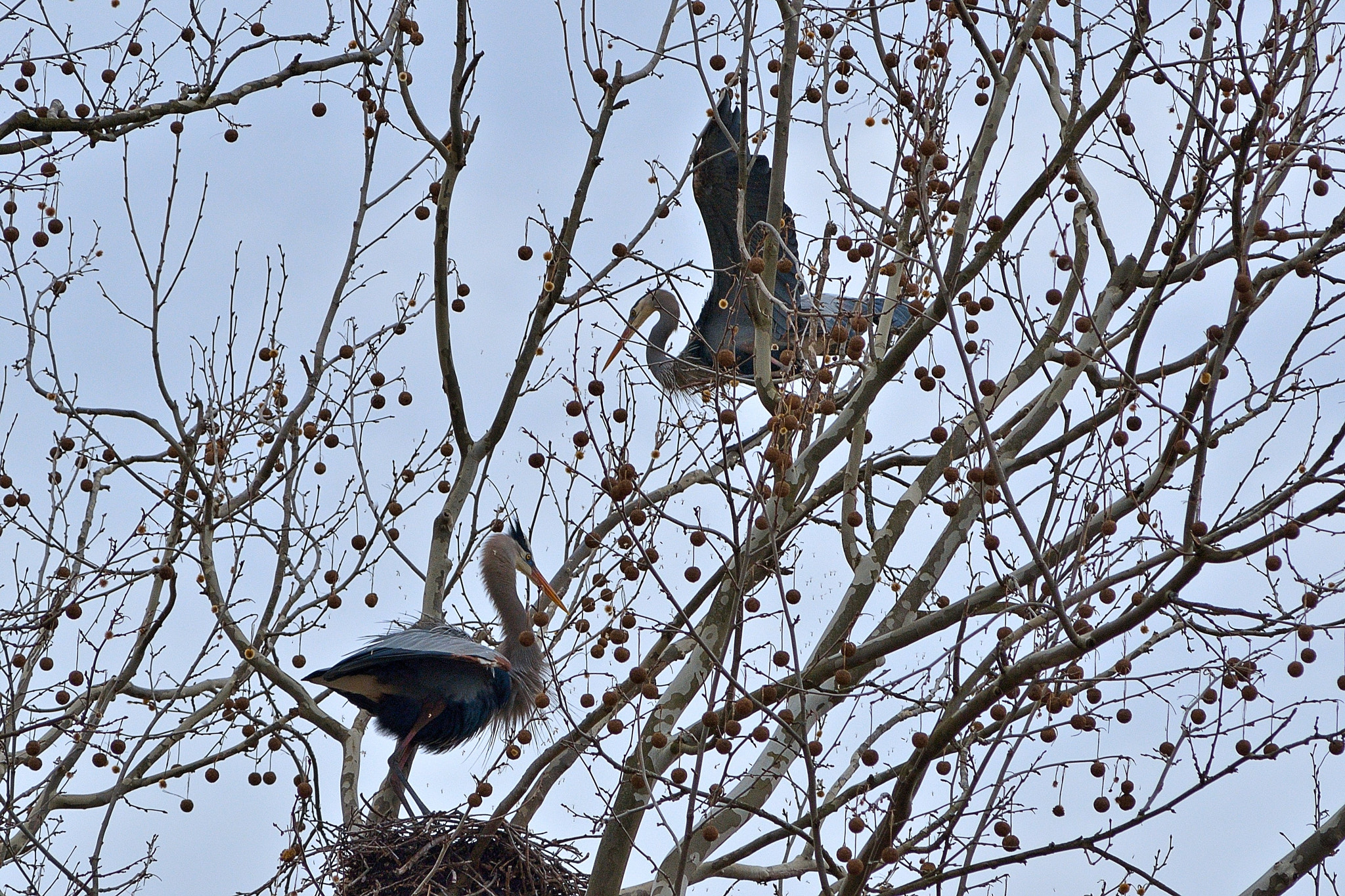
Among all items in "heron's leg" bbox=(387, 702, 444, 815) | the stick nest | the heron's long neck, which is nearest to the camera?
the stick nest

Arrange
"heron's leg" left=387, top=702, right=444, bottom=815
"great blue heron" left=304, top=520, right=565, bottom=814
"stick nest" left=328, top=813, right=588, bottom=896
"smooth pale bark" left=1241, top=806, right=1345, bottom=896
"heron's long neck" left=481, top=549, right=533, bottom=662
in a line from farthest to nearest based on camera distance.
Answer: "heron's long neck" left=481, top=549, right=533, bottom=662
"heron's leg" left=387, top=702, right=444, bottom=815
"great blue heron" left=304, top=520, right=565, bottom=814
"stick nest" left=328, top=813, right=588, bottom=896
"smooth pale bark" left=1241, top=806, right=1345, bottom=896

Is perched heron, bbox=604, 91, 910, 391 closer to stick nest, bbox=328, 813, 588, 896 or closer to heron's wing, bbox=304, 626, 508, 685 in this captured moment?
heron's wing, bbox=304, 626, 508, 685

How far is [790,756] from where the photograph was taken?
4.80 meters

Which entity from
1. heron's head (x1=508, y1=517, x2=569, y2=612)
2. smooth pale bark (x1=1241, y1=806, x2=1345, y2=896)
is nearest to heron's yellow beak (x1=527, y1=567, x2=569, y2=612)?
heron's head (x1=508, y1=517, x2=569, y2=612)

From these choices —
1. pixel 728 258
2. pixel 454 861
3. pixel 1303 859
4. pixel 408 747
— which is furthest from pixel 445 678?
pixel 1303 859

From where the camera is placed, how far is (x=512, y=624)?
7.38 metres

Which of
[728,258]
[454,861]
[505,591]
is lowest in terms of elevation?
[454,861]

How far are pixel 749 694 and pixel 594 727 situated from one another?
Answer: 1826 mm

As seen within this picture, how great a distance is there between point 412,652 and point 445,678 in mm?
586

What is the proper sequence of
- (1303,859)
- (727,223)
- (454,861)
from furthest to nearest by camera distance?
(727,223) → (454,861) → (1303,859)

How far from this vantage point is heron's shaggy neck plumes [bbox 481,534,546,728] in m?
7.12

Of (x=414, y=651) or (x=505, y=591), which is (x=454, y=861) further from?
(x=505, y=591)

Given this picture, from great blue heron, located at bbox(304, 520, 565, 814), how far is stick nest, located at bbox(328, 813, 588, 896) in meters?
0.89

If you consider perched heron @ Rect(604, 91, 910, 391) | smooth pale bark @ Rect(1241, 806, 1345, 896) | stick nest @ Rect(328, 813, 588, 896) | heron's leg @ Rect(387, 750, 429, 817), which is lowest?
smooth pale bark @ Rect(1241, 806, 1345, 896)
